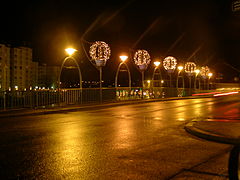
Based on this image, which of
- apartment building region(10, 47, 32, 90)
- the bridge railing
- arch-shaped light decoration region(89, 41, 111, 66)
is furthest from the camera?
apartment building region(10, 47, 32, 90)

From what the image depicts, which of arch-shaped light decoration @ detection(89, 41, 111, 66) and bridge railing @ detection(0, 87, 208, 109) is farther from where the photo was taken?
arch-shaped light decoration @ detection(89, 41, 111, 66)

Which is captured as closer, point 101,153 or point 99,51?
point 101,153

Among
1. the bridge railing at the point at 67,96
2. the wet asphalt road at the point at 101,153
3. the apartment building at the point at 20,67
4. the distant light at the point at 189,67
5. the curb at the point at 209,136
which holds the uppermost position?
the apartment building at the point at 20,67

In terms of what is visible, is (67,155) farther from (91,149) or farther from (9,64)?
(9,64)

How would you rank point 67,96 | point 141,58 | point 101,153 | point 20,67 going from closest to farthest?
1. point 101,153
2. point 67,96
3. point 141,58
4. point 20,67

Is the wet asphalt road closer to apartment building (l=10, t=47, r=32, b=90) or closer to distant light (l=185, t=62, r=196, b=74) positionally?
distant light (l=185, t=62, r=196, b=74)

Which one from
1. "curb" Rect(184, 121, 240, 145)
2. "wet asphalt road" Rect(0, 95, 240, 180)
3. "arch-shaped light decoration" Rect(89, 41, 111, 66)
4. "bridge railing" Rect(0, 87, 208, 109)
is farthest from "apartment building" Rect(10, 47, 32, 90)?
"curb" Rect(184, 121, 240, 145)

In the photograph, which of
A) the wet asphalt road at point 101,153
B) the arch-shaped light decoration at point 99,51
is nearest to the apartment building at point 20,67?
the arch-shaped light decoration at point 99,51

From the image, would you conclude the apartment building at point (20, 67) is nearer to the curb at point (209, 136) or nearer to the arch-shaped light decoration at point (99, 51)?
the arch-shaped light decoration at point (99, 51)

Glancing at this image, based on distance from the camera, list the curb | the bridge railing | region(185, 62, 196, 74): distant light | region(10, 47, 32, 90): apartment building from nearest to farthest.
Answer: the curb
the bridge railing
region(185, 62, 196, 74): distant light
region(10, 47, 32, 90): apartment building

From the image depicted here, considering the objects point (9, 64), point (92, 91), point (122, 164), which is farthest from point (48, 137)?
point (9, 64)

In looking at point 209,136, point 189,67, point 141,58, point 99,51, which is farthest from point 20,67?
point 209,136

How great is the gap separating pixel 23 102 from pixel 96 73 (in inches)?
992

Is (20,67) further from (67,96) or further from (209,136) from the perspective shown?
(209,136)
